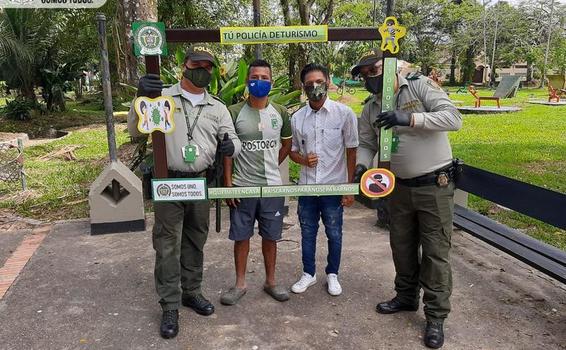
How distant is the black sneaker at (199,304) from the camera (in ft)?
11.5

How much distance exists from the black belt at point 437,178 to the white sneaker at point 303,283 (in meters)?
1.24

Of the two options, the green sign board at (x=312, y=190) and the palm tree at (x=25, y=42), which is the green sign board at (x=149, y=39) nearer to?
the green sign board at (x=312, y=190)

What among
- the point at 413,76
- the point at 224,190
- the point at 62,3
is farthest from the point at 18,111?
the point at 413,76

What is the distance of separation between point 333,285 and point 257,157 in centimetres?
121

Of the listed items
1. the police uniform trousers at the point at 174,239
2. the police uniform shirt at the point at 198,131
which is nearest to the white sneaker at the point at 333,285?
the police uniform trousers at the point at 174,239

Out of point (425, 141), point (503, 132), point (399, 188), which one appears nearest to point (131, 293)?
point (399, 188)

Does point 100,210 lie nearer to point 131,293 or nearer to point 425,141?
point 131,293

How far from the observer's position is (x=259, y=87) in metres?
3.32

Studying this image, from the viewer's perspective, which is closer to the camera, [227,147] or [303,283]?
[227,147]

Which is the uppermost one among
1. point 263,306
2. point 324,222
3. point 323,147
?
point 323,147

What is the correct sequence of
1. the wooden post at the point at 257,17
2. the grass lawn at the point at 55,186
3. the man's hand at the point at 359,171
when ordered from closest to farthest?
the man's hand at the point at 359,171, the wooden post at the point at 257,17, the grass lawn at the point at 55,186

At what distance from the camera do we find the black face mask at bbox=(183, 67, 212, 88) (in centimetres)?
319

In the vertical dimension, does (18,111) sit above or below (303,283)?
above

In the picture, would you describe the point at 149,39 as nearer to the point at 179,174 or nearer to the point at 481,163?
the point at 179,174
